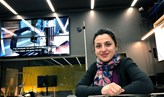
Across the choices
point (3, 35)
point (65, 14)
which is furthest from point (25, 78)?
point (65, 14)

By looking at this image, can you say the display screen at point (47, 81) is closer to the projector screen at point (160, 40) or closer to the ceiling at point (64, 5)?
the ceiling at point (64, 5)

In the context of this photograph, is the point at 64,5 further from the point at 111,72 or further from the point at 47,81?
the point at 111,72

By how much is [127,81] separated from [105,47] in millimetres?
209

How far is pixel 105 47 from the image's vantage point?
116 cm

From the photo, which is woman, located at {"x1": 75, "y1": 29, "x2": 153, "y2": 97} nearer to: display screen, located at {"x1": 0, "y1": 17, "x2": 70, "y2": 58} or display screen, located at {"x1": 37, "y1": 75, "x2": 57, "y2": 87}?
display screen, located at {"x1": 0, "y1": 17, "x2": 70, "y2": 58}

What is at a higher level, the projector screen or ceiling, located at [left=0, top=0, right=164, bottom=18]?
ceiling, located at [left=0, top=0, right=164, bottom=18]

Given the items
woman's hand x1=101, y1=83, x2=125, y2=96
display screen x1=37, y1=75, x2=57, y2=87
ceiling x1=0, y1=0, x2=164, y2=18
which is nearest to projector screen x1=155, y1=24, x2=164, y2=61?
ceiling x1=0, y1=0, x2=164, y2=18

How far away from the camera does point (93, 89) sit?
1.07 metres

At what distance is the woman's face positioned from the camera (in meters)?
1.15

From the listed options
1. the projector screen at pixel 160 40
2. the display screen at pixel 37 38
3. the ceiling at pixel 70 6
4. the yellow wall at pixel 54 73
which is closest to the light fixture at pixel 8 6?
the ceiling at pixel 70 6

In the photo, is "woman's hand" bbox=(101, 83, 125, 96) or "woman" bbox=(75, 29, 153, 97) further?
"woman" bbox=(75, 29, 153, 97)

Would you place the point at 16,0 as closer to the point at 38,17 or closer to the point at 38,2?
the point at 38,2

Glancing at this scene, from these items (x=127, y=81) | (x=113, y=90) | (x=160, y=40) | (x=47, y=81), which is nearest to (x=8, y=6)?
(x=47, y=81)

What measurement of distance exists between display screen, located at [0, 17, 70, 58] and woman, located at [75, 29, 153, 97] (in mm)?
6496
